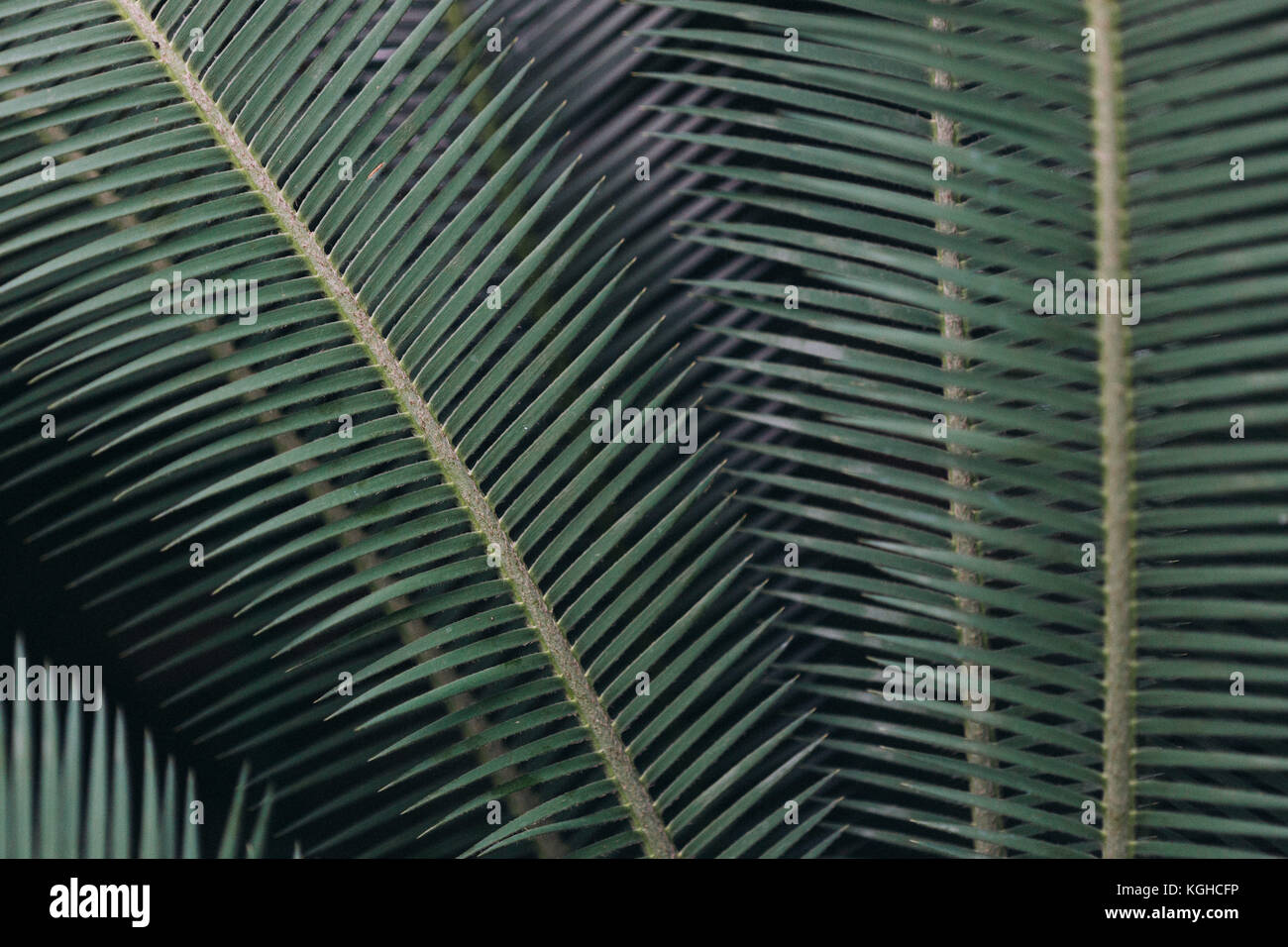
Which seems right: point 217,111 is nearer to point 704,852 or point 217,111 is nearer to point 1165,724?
point 704,852

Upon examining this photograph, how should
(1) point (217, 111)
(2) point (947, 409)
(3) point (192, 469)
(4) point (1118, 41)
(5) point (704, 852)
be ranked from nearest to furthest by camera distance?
1. (4) point (1118, 41)
2. (2) point (947, 409)
3. (1) point (217, 111)
4. (5) point (704, 852)
5. (3) point (192, 469)
